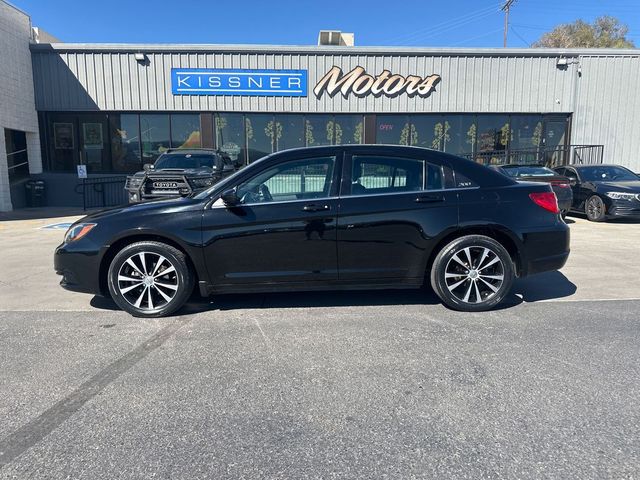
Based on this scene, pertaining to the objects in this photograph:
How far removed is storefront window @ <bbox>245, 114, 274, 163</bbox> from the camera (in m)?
16.3

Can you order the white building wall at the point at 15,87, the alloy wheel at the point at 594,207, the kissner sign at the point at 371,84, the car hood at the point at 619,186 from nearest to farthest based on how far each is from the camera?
the car hood at the point at 619,186
the alloy wheel at the point at 594,207
the white building wall at the point at 15,87
the kissner sign at the point at 371,84

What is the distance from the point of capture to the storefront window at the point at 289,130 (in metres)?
16.3

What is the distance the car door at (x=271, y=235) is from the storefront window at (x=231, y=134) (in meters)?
12.2

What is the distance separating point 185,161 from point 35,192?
26.8 feet

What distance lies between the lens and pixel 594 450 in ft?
7.81

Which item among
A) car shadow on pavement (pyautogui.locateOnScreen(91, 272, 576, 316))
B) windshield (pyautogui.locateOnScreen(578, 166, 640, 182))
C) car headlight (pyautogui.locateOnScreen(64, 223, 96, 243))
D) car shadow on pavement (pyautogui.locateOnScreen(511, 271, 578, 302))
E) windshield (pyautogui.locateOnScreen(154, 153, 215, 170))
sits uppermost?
windshield (pyautogui.locateOnScreen(154, 153, 215, 170))

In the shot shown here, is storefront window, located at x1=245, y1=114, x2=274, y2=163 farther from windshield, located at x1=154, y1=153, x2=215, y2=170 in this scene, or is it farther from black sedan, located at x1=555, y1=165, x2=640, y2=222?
black sedan, located at x1=555, y1=165, x2=640, y2=222

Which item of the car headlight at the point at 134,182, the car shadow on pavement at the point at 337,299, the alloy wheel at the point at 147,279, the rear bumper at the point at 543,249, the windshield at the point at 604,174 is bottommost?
the car shadow on pavement at the point at 337,299

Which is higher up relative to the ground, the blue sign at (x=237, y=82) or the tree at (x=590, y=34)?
the tree at (x=590, y=34)

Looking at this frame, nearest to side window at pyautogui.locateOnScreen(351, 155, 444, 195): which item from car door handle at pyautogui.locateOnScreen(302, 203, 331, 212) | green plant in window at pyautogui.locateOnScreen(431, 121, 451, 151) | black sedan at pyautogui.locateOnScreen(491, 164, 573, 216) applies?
car door handle at pyautogui.locateOnScreen(302, 203, 331, 212)

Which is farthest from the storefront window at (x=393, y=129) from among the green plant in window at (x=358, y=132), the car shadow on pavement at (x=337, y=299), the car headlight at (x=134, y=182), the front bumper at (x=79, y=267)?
the front bumper at (x=79, y=267)

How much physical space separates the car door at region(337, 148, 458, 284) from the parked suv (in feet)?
15.6

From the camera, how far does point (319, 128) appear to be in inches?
647

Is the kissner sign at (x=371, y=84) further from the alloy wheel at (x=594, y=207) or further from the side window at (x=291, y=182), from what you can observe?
the side window at (x=291, y=182)
